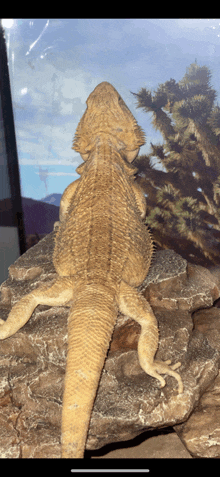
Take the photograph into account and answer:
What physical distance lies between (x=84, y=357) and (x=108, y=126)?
2.90 metres

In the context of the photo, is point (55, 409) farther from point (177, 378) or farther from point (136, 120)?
point (136, 120)

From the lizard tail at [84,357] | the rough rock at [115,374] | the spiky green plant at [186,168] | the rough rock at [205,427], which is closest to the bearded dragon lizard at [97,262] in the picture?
the lizard tail at [84,357]

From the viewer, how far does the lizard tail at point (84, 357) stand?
211 cm

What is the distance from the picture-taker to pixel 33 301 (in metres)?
2.82

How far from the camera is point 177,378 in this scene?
2.54 metres

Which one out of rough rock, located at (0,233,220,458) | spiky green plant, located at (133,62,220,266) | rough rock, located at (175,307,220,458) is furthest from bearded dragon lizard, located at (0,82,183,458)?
rough rock, located at (175,307,220,458)

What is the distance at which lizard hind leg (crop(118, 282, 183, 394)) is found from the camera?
100.0 inches

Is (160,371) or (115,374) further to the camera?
(115,374)

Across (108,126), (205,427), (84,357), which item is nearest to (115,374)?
(84,357)

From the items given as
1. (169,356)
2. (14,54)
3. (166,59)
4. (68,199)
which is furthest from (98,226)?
(14,54)

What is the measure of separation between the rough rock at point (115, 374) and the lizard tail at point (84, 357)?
0.32m

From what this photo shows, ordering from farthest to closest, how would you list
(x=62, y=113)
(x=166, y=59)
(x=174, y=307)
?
(x=62, y=113) → (x=166, y=59) → (x=174, y=307)

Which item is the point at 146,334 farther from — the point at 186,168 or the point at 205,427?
the point at 186,168

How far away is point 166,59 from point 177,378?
10.4 feet
